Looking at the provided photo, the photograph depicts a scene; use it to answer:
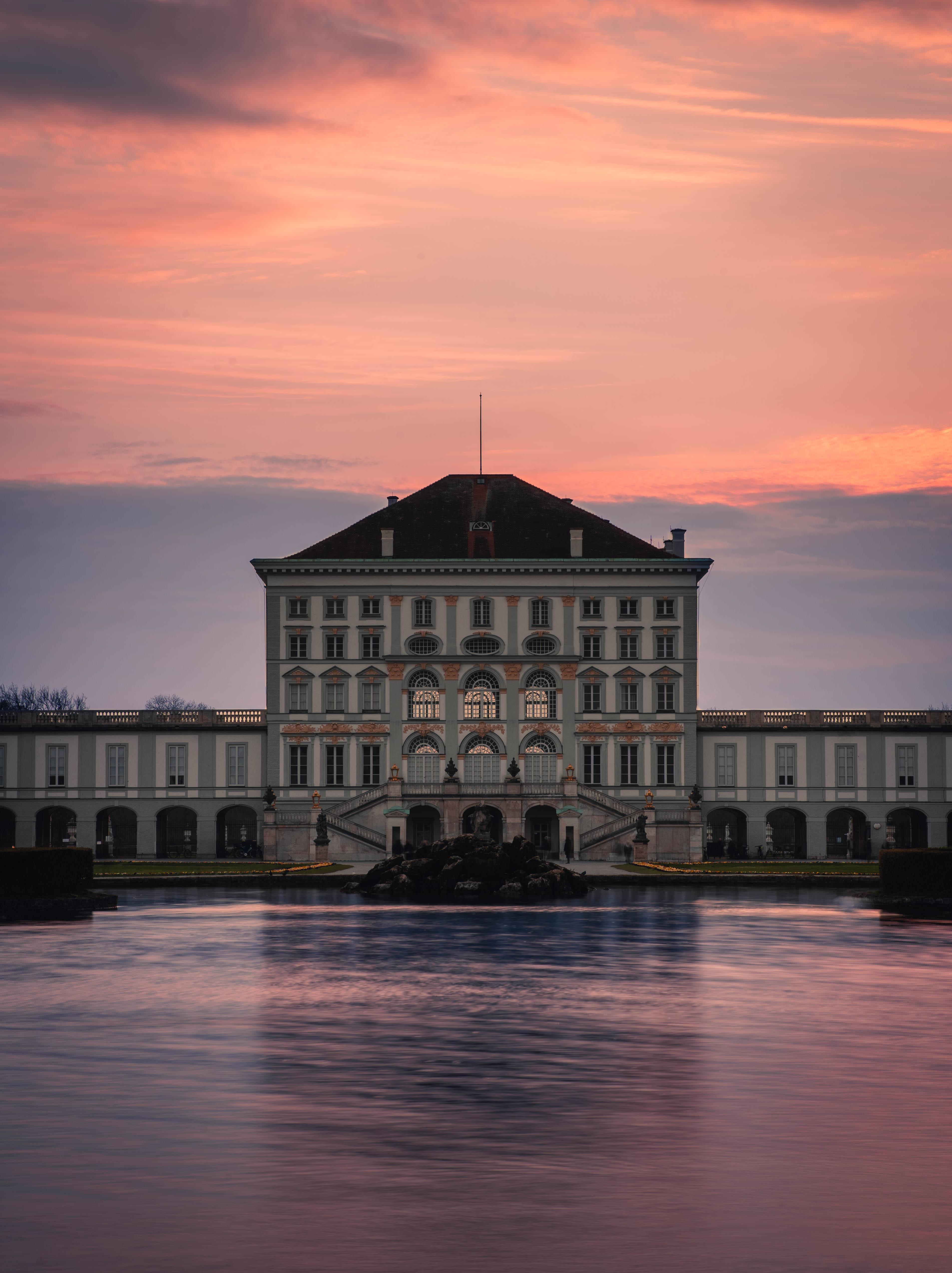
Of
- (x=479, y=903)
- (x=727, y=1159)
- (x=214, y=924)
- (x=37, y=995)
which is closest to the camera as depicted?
(x=727, y=1159)

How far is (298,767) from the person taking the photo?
88188 mm

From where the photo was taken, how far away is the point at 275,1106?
708 inches

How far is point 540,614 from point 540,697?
15.1 ft

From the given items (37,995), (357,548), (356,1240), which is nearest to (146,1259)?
(356,1240)

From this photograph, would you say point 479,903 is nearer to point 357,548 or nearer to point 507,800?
point 507,800

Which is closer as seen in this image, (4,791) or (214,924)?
(214,924)

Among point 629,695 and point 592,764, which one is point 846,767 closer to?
point 629,695

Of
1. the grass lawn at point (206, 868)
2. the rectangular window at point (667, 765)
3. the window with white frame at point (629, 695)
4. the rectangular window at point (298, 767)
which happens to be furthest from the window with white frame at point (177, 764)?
the rectangular window at point (667, 765)

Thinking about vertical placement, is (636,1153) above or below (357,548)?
below

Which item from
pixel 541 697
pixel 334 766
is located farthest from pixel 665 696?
pixel 334 766

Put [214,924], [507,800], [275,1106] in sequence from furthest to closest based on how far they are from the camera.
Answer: [507,800], [214,924], [275,1106]

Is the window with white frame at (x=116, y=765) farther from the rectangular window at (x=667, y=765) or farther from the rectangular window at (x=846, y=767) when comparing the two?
the rectangular window at (x=846, y=767)

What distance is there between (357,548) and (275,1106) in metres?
73.2

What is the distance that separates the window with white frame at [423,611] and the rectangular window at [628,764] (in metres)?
12.6
